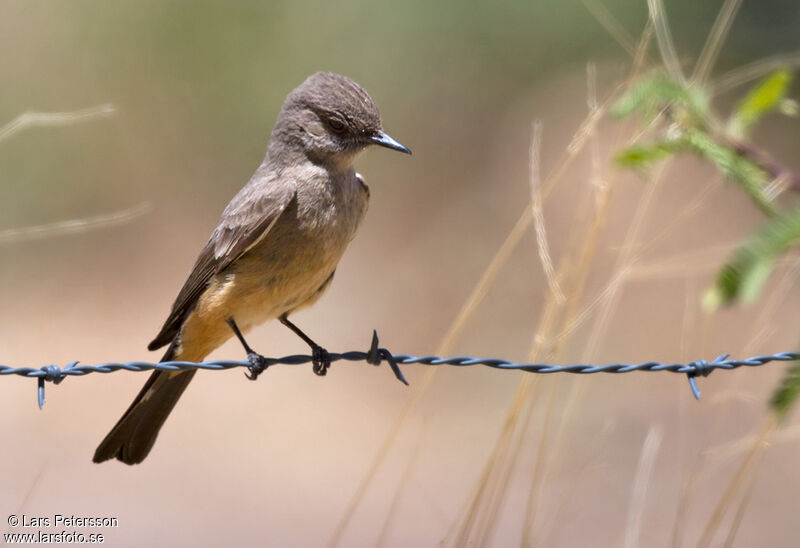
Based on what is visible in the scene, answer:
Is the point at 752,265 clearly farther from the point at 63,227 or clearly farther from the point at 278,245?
the point at 63,227

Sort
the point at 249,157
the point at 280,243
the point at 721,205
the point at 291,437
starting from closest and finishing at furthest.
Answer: the point at 280,243, the point at 291,437, the point at 721,205, the point at 249,157

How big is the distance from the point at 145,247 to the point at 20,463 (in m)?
4.07

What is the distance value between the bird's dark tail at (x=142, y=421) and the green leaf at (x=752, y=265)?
3.36m

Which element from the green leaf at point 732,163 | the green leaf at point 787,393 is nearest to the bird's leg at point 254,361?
the green leaf at point 732,163

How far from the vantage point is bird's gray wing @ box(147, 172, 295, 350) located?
4.95 metres

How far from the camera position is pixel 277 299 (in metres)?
5.04

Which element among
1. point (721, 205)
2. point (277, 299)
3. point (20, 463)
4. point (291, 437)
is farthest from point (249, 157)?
point (277, 299)

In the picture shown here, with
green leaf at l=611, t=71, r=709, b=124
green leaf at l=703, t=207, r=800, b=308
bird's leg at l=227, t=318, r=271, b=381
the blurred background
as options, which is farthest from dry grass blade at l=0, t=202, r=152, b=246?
green leaf at l=703, t=207, r=800, b=308

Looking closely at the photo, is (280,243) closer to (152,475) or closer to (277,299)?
(277,299)

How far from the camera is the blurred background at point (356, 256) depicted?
9680 millimetres

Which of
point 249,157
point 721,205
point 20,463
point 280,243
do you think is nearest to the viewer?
point 280,243

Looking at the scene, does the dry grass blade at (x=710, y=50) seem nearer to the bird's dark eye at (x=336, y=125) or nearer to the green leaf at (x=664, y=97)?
the green leaf at (x=664, y=97)

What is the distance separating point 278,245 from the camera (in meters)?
4.96

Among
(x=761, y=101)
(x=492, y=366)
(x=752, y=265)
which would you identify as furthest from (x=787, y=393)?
(x=492, y=366)
